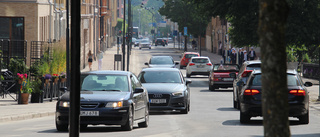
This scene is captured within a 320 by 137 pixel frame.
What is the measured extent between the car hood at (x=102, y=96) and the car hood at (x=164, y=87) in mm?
5438

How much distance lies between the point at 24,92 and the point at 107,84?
964cm

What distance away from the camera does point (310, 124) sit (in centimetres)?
1873

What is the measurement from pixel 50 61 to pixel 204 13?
1236cm

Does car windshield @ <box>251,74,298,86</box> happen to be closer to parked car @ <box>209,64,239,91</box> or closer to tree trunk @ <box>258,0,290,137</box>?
tree trunk @ <box>258,0,290,137</box>

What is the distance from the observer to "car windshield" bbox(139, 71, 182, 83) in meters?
23.5

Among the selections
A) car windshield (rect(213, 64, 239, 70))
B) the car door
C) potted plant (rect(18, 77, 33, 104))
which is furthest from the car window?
the car door

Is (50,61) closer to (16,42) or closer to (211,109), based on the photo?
(16,42)

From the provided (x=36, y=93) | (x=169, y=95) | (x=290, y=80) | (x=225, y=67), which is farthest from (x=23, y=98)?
A: (x=225, y=67)

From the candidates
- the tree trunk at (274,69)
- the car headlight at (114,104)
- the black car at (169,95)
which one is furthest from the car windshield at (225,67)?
the tree trunk at (274,69)

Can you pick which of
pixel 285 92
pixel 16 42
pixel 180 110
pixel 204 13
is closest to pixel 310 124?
pixel 180 110

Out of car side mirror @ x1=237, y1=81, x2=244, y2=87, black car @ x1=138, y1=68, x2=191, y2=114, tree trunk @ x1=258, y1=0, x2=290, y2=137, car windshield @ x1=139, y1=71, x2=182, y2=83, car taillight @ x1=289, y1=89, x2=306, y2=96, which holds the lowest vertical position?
black car @ x1=138, y1=68, x2=191, y2=114

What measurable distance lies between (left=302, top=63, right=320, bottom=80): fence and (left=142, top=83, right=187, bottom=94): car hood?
25.4 meters

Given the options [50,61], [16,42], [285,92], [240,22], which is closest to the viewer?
[285,92]

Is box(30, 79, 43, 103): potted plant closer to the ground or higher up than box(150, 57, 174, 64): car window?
closer to the ground
